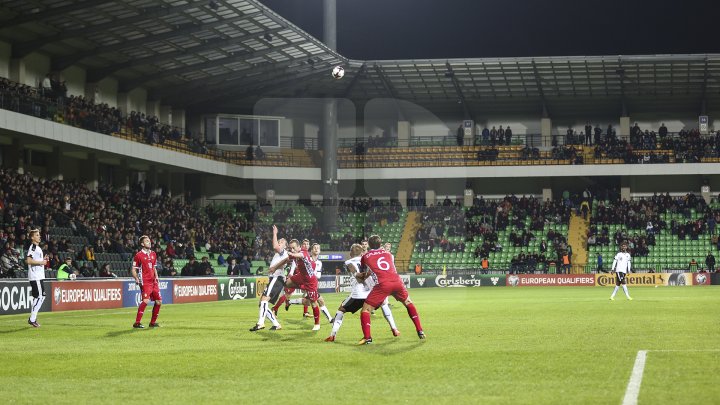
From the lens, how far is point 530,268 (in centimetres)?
6619

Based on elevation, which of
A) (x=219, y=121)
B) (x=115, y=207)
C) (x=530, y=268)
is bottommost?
(x=530, y=268)

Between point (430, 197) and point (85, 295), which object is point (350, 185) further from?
point (85, 295)

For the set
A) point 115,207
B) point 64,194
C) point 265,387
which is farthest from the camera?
point 115,207

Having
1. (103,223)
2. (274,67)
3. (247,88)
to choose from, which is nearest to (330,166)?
(247,88)

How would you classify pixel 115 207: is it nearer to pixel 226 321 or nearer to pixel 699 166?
pixel 226 321

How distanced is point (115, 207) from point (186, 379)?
43.0 m

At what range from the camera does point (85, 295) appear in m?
34.9

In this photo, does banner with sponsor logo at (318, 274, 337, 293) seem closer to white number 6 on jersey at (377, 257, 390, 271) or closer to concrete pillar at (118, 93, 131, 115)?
concrete pillar at (118, 93, 131, 115)

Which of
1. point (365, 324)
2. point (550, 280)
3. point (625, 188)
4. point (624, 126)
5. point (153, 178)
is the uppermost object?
point (624, 126)

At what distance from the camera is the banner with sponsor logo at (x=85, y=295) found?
33.3 m

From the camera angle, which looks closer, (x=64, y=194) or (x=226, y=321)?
(x=226, y=321)

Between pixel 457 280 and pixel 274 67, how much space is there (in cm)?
1852

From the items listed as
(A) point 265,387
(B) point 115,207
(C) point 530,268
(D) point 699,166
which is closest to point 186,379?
(A) point 265,387

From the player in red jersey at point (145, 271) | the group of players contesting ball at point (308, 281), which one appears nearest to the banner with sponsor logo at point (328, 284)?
the group of players contesting ball at point (308, 281)
